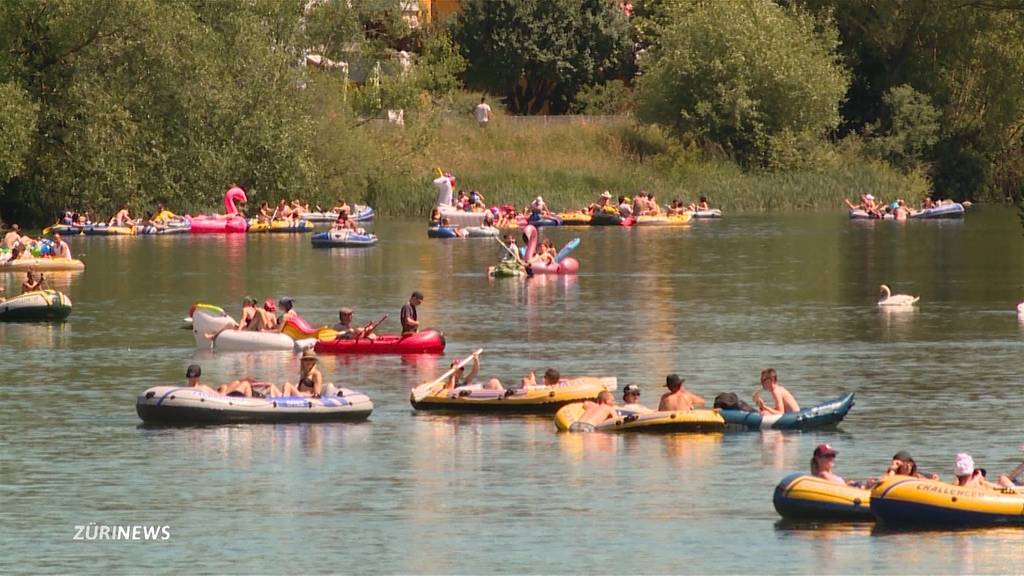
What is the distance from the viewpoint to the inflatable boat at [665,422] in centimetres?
3378

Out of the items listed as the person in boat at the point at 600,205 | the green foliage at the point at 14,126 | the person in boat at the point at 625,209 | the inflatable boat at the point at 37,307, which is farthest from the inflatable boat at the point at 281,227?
the inflatable boat at the point at 37,307

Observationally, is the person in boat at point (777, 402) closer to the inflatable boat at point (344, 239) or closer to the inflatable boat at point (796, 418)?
the inflatable boat at point (796, 418)

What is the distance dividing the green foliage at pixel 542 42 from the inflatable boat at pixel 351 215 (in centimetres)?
2453

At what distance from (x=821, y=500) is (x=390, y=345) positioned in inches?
747

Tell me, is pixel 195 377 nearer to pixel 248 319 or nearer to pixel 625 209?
pixel 248 319

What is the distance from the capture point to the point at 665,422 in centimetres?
3378

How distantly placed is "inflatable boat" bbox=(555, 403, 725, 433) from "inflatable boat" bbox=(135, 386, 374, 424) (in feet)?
13.1

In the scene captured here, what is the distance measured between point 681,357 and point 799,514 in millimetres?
17303

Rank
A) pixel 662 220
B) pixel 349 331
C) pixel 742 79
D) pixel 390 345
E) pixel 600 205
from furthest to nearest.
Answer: pixel 742 79, pixel 600 205, pixel 662 220, pixel 349 331, pixel 390 345

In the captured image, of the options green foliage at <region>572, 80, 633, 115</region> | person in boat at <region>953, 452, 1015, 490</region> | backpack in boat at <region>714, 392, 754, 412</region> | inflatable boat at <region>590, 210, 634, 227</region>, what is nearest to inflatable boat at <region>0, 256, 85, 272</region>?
inflatable boat at <region>590, 210, 634, 227</region>

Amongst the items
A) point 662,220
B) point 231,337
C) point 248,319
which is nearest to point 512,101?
point 662,220

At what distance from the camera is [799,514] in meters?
27.1

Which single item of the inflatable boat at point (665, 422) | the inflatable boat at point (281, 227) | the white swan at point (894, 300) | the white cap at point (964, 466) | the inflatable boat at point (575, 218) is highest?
the inflatable boat at point (575, 218)

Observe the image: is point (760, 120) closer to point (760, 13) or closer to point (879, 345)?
point (760, 13)
